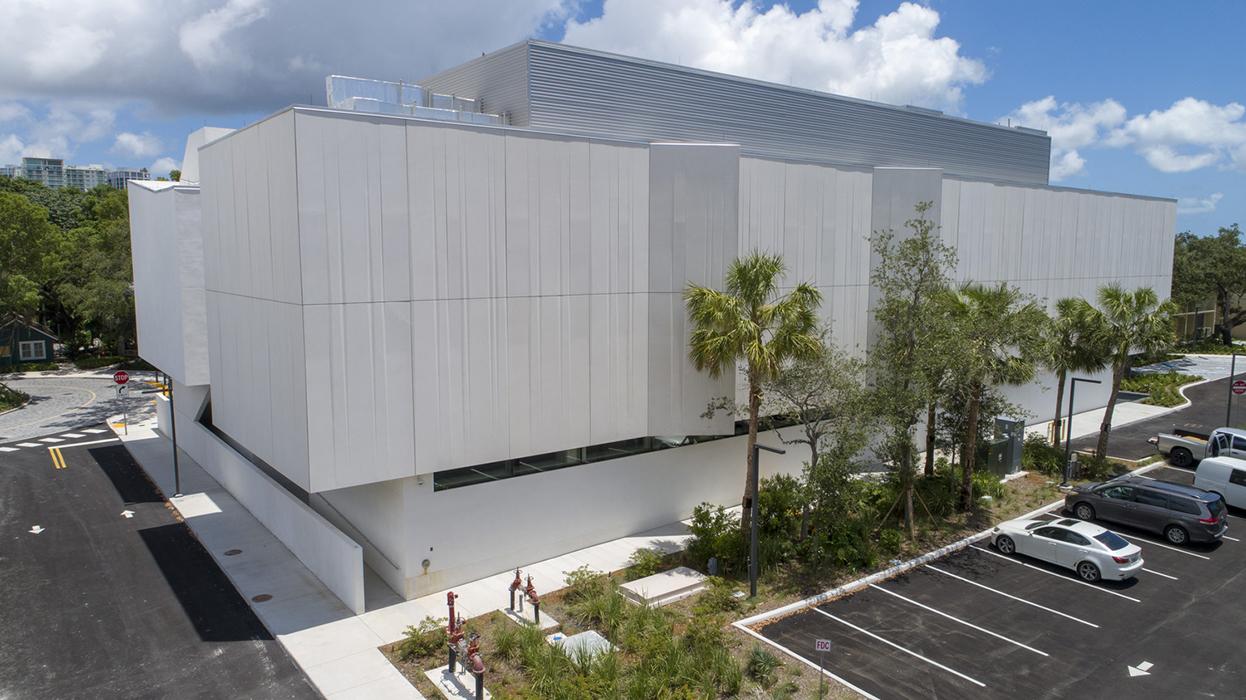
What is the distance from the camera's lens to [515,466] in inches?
703

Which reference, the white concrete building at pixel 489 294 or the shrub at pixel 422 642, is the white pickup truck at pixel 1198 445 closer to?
the white concrete building at pixel 489 294

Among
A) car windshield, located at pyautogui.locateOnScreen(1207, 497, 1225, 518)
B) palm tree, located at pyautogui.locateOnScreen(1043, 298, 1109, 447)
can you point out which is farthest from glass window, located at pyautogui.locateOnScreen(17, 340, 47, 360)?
car windshield, located at pyautogui.locateOnScreen(1207, 497, 1225, 518)

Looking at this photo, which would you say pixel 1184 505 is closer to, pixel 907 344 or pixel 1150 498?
pixel 1150 498

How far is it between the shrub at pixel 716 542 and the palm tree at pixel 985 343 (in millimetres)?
6845

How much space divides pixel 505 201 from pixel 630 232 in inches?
136

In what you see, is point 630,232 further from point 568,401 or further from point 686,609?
point 686,609

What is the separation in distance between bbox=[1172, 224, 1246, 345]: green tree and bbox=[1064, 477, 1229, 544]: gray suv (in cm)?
4411

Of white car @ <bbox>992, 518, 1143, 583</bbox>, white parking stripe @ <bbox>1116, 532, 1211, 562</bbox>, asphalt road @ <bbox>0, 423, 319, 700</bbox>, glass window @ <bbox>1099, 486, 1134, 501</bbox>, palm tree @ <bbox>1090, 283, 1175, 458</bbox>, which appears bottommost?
asphalt road @ <bbox>0, 423, 319, 700</bbox>

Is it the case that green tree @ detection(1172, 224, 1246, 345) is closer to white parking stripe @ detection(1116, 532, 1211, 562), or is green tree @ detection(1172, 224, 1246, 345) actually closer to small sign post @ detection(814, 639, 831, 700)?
white parking stripe @ detection(1116, 532, 1211, 562)

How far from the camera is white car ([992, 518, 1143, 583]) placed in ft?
56.3

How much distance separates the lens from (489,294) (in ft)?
54.0

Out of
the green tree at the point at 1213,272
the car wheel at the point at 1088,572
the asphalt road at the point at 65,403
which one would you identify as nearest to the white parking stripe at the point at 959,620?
the car wheel at the point at 1088,572

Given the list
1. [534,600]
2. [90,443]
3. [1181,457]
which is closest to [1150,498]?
[1181,457]

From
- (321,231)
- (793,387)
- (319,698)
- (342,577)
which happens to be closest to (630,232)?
(793,387)
